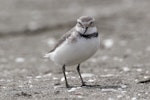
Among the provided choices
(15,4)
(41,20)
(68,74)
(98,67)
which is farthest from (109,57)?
(15,4)

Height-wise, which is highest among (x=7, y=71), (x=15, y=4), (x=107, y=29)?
(x=15, y=4)

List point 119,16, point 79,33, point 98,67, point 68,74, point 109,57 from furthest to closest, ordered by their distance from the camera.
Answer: point 119,16 → point 109,57 → point 98,67 → point 68,74 → point 79,33

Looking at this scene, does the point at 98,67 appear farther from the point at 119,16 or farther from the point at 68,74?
the point at 119,16

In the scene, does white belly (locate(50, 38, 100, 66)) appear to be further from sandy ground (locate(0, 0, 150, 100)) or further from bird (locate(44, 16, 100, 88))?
sandy ground (locate(0, 0, 150, 100))

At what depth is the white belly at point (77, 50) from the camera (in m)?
7.50

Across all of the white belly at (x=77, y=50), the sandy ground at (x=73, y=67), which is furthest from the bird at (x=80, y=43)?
the sandy ground at (x=73, y=67)

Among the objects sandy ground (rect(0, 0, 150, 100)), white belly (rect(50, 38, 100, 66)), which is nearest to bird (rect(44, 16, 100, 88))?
white belly (rect(50, 38, 100, 66))

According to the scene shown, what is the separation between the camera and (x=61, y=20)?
48.6 ft

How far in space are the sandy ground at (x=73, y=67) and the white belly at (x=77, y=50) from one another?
44 centimetres

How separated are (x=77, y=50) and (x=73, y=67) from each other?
2891 mm

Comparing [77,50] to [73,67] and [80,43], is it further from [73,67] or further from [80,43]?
[73,67]

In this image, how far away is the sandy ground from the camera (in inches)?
297

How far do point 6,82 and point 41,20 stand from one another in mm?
6656

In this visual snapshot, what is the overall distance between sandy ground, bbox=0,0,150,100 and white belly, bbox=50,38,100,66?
1.45 feet
